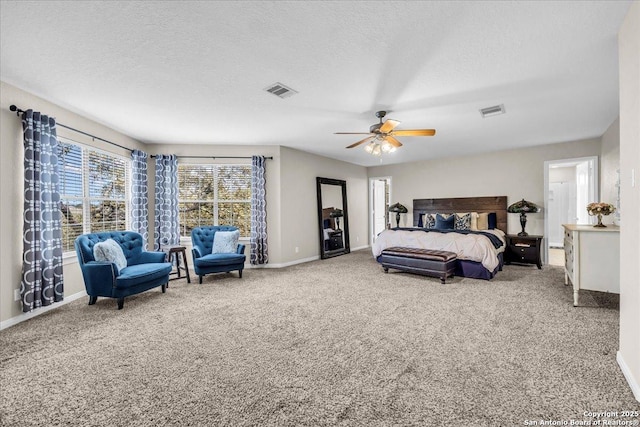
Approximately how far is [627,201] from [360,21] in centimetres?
223

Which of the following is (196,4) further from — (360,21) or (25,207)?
(25,207)

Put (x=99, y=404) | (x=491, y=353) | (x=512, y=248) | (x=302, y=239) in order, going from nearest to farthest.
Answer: (x=99, y=404), (x=491, y=353), (x=512, y=248), (x=302, y=239)

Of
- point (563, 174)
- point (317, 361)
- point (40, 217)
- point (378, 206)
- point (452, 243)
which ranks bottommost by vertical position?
point (317, 361)

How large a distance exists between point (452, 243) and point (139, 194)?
5602mm

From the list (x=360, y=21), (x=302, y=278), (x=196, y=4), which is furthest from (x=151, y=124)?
(x=360, y=21)

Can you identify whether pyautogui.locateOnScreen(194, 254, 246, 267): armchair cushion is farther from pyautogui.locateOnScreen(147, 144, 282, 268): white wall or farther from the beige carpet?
pyautogui.locateOnScreen(147, 144, 282, 268): white wall

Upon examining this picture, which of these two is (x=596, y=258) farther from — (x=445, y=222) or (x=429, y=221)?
(x=429, y=221)

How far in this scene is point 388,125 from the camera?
354 cm

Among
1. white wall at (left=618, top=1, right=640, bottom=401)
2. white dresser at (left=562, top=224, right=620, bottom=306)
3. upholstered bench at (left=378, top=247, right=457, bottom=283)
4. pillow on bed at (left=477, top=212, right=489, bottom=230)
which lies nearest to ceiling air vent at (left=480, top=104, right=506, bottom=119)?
white wall at (left=618, top=1, right=640, bottom=401)

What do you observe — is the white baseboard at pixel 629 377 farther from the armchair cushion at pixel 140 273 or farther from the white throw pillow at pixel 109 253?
the white throw pillow at pixel 109 253

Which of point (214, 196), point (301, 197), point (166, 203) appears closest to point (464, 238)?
point (301, 197)

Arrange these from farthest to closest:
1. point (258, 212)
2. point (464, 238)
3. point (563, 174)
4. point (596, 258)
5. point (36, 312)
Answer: point (563, 174) → point (258, 212) → point (464, 238) → point (36, 312) → point (596, 258)

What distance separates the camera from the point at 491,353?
7.49ft

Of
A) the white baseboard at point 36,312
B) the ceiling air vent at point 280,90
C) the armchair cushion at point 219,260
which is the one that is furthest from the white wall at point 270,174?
the ceiling air vent at point 280,90
